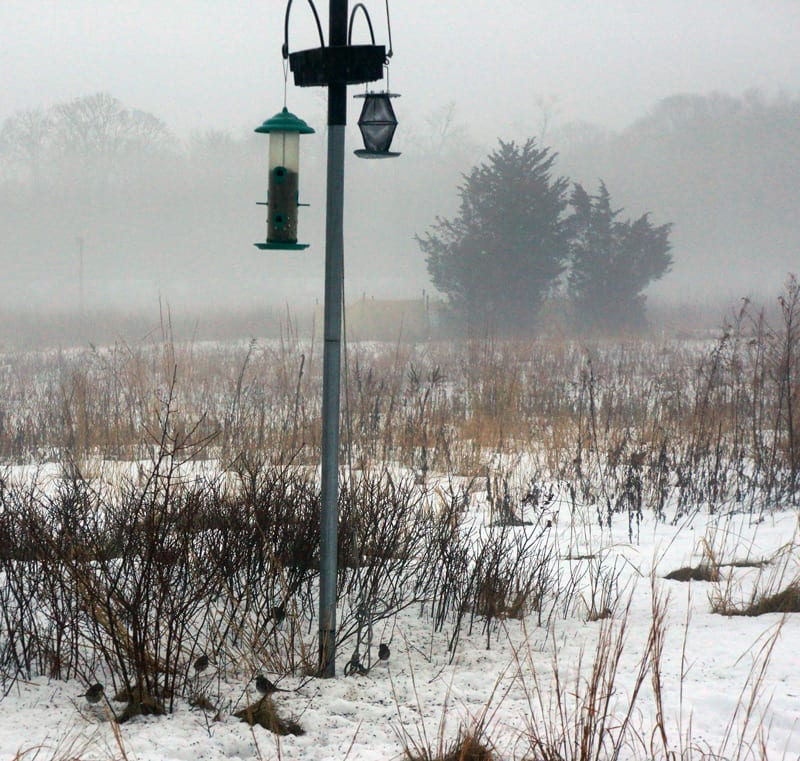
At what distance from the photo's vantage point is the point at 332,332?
3320 mm

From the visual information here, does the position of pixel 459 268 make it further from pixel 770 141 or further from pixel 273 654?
pixel 770 141

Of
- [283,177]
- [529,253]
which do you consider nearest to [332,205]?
[283,177]

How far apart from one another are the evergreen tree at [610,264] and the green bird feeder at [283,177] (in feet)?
78.7

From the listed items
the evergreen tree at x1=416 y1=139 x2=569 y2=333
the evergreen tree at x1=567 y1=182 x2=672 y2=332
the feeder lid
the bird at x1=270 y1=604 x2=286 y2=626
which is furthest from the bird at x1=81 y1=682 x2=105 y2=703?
the evergreen tree at x1=567 y1=182 x2=672 y2=332

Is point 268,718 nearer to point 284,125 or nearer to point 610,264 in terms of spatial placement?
point 284,125

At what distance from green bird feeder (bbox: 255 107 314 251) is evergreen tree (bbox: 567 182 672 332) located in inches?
944

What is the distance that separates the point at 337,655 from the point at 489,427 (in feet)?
18.4

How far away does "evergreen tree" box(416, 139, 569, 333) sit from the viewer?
2591 centimetres

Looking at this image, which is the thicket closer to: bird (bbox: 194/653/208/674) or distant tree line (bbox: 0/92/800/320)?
bird (bbox: 194/653/208/674)

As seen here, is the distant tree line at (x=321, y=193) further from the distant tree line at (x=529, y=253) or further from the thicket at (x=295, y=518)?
the thicket at (x=295, y=518)

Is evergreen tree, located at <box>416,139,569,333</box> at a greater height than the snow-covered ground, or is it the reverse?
evergreen tree, located at <box>416,139,569,333</box>

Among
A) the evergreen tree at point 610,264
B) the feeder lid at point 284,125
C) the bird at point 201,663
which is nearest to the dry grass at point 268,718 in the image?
the bird at point 201,663

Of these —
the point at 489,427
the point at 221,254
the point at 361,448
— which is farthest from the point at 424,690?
the point at 221,254

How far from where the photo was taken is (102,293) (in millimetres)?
40594
